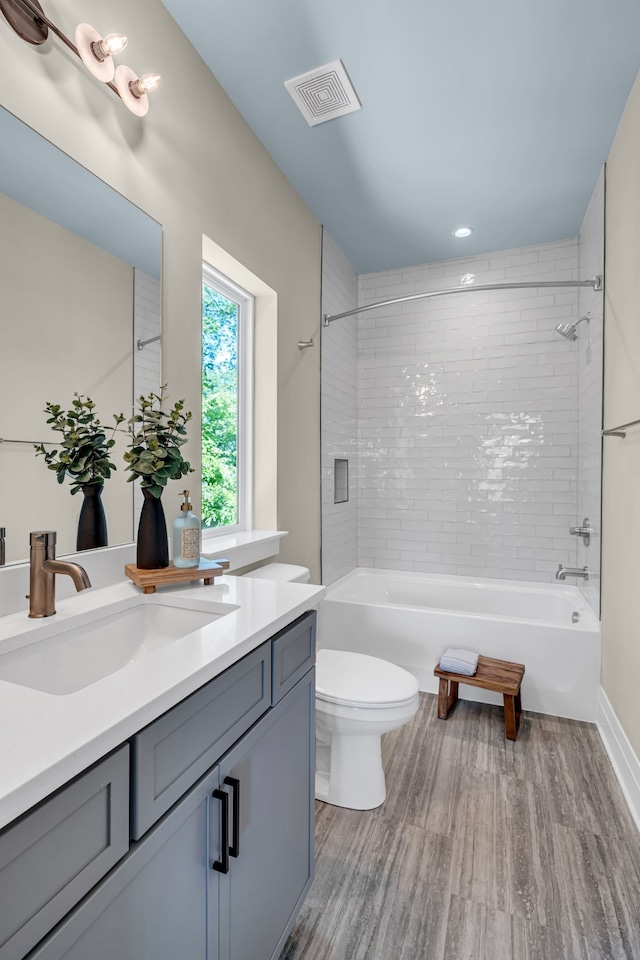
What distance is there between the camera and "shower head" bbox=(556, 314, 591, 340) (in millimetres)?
3089

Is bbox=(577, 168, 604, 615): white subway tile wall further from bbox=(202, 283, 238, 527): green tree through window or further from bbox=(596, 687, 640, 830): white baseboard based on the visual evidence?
bbox=(202, 283, 238, 527): green tree through window

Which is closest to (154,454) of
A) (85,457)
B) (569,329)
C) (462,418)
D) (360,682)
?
(85,457)

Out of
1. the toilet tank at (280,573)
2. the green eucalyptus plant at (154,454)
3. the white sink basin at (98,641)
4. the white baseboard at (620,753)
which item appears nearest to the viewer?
the white sink basin at (98,641)

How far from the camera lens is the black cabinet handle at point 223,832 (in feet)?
→ 2.94

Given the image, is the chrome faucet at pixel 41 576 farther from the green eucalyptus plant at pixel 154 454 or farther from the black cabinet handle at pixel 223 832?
the black cabinet handle at pixel 223 832

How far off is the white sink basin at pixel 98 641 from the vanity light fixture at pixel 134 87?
1.45 metres

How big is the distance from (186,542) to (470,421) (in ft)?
8.61

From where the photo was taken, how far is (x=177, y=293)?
5.70 feet

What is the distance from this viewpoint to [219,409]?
2410mm

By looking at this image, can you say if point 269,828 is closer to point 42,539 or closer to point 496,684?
point 42,539

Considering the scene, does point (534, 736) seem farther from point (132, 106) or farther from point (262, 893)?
point (132, 106)

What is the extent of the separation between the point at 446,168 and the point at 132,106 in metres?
1.69

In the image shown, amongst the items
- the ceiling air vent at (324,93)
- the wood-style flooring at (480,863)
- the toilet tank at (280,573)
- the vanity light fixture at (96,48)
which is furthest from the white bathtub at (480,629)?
the vanity light fixture at (96,48)

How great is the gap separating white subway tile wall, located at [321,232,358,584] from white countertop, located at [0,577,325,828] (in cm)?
203
